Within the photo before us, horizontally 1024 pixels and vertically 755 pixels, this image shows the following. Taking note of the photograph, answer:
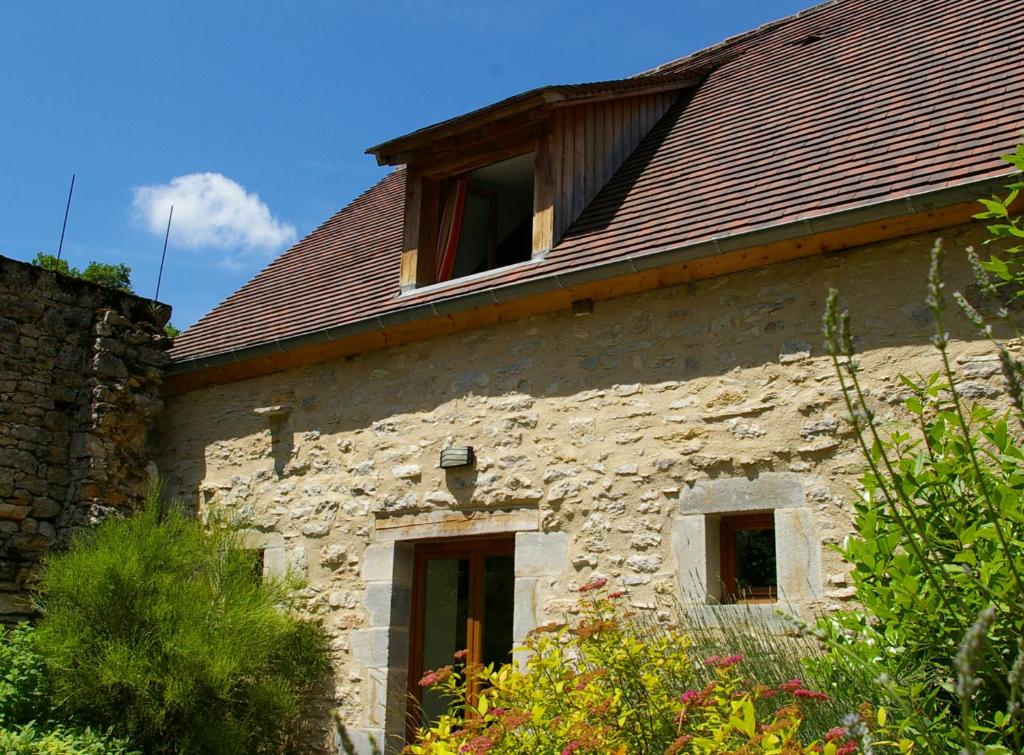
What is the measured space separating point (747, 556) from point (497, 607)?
1914 mm

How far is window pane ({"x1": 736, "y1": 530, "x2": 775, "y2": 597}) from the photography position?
5.83m

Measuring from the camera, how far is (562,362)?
6.77m

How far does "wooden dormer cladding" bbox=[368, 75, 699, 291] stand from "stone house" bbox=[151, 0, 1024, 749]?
0.02 m

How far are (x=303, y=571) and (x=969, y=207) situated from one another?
17.0 ft

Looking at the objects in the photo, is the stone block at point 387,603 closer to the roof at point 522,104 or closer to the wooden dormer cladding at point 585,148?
the wooden dormer cladding at point 585,148

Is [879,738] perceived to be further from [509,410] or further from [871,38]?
[871,38]

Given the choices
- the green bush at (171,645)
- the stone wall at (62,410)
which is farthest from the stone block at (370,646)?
the stone wall at (62,410)

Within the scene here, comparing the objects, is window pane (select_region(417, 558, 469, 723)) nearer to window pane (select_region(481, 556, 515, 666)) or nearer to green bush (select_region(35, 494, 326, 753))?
window pane (select_region(481, 556, 515, 666))

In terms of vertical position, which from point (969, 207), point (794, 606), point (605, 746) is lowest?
point (605, 746)

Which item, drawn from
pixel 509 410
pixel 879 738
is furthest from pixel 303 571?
pixel 879 738

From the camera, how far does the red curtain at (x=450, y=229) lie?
8000 mm

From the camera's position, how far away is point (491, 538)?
708 centimetres

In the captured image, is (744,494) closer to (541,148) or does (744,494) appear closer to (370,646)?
(370,646)

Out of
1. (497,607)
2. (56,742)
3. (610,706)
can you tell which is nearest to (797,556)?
(610,706)
